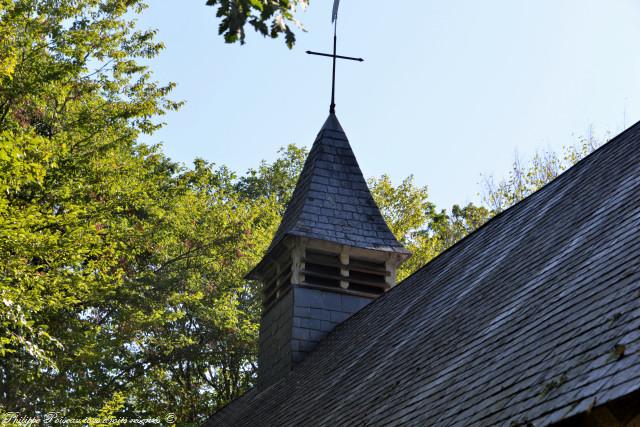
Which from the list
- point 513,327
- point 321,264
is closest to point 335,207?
point 321,264

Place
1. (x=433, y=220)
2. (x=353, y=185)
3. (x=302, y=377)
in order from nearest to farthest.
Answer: (x=302, y=377) < (x=353, y=185) < (x=433, y=220)

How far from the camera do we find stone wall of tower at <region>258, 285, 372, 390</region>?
15.9 m

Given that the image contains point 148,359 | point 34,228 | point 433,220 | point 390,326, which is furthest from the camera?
point 433,220

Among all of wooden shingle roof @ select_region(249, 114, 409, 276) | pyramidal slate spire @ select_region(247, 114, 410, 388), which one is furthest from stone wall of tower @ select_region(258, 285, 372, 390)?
wooden shingle roof @ select_region(249, 114, 409, 276)

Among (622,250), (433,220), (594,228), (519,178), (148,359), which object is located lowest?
(622,250)

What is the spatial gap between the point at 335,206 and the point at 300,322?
2264mm

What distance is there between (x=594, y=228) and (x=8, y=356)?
14.9 meters

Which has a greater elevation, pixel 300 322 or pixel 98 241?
pixel 98 241

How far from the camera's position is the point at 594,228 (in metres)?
8.41

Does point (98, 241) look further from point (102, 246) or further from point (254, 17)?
point (254, 17)

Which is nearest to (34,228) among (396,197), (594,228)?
(594,228)

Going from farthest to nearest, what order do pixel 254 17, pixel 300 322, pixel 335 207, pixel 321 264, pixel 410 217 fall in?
pixel 410 217 → pixel 335 207 → pixel 321 264 → pixel 300 322 → pixel 254 17

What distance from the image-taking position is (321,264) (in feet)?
54.9

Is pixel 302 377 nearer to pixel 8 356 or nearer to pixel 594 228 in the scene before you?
pixel 594 228
